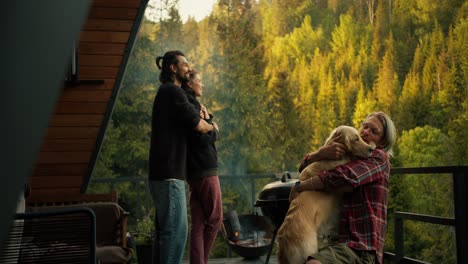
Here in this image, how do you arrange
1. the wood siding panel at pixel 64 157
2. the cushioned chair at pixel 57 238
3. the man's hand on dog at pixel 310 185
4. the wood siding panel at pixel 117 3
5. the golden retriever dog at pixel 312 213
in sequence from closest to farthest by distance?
the cushioned chair at pixel 57 238, the golden retriever dog at pixel 312 213, the man's hand on dog at pixel 310 185, the wood siding panel at pixel 117 3, the wood siding panel at pixel 64 157

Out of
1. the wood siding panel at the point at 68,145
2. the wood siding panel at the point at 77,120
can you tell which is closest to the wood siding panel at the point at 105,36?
the wood siding panel at the point at 77,120

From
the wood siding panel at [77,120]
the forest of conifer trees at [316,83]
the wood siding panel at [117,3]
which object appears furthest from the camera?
the forest of conifer trees at [316,83]

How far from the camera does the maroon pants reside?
2.97 metres

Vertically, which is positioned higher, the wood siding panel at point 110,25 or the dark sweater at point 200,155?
the wood siding panel at point 110,25

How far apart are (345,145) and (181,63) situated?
39.7 inches

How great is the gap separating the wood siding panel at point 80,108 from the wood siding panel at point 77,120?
0.13 ft

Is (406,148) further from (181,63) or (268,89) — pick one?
(181,63)

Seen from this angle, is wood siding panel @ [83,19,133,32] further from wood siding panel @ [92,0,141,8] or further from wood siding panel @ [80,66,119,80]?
wood siding panel @ [80,66,119,80]

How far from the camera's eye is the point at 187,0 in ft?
43.7

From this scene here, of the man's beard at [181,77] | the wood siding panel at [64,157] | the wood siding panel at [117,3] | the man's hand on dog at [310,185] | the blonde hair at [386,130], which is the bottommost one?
the man's hand on dog at [310,185]

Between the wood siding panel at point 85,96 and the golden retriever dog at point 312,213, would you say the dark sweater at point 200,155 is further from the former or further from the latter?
the wood siding panel at point 85,96

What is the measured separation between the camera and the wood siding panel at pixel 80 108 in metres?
4.16

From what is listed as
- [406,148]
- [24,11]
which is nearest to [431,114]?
[406,148]

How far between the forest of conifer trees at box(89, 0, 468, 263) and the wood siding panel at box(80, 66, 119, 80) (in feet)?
25.4
